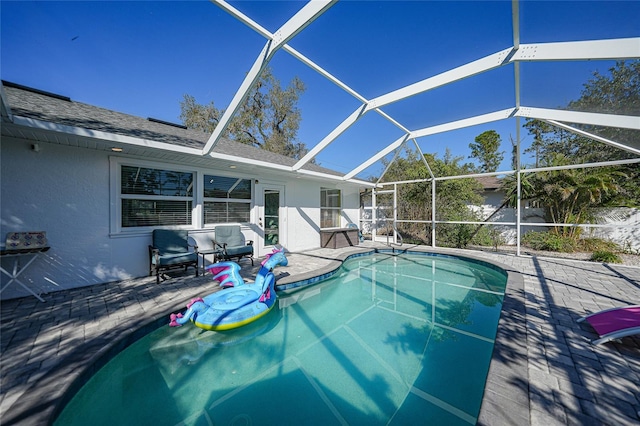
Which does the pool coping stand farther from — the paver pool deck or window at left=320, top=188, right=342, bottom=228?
window at left=320, top=188, right=342, bottom=228

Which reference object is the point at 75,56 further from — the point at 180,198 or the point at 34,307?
the point at 34,307

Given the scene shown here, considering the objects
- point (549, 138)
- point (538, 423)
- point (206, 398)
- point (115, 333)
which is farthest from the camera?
point (549, 138)

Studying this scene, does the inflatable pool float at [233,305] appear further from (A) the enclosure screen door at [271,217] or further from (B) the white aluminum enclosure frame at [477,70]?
(A) the enclosure screen door at [271,217]

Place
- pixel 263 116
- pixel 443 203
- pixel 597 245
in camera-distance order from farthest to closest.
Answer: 1. pixel 263 116
2. pixel 443 203
3. pixel 597 245

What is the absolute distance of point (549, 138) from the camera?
1502 centimetres

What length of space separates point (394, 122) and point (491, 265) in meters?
5.14

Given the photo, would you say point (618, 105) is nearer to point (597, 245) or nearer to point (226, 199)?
point (597, 245)

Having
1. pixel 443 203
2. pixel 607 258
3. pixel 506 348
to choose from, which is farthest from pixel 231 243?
pixel 607 258

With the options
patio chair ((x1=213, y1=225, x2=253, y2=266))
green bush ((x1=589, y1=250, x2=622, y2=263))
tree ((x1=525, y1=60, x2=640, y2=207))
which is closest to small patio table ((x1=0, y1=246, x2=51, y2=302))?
patio chair ((x1=213, y1=225, x2=253, y2=266))

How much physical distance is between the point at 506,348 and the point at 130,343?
4.70m

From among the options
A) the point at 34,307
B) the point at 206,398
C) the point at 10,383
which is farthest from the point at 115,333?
the point at 34,307

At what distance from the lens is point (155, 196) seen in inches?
230

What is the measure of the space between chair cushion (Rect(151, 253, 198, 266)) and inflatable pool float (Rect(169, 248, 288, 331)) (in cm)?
136

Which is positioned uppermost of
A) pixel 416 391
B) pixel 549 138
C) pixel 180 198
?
→ pixel 549 138
